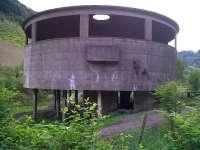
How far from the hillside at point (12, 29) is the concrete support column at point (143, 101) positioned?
162ft

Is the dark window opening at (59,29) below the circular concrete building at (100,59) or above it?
above

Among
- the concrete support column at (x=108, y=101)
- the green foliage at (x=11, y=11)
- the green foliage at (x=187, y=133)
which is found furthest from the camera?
the green foliage at (x=11, y=11)

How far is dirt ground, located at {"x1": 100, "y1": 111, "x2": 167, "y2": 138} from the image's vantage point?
1291 cm

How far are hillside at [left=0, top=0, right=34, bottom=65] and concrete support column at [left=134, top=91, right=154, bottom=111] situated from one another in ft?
162

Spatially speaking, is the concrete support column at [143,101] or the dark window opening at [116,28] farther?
the dark window opening at [116,28]

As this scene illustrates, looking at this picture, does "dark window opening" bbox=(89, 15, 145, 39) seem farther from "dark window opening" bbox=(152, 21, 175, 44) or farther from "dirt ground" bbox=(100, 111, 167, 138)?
"dirt ground" bbox=(100, 111, 167, 138)

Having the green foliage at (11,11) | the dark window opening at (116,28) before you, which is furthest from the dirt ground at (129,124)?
the green foliage at (11,11)

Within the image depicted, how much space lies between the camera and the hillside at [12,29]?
65.9 metres

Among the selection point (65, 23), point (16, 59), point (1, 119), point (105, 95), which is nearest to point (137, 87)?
point (105, 95)

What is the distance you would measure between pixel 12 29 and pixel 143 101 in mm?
73539

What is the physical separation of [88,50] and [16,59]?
175 ft

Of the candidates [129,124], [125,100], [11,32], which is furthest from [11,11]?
[129,124]

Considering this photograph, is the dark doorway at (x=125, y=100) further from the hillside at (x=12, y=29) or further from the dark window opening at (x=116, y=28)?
the hillside at (x=12, y=29)

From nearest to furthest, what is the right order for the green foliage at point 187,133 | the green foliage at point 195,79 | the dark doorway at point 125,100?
Answer: the green foliage at point 187,133
the dark doorway at point 125,100
the green foliage at point 195,79
